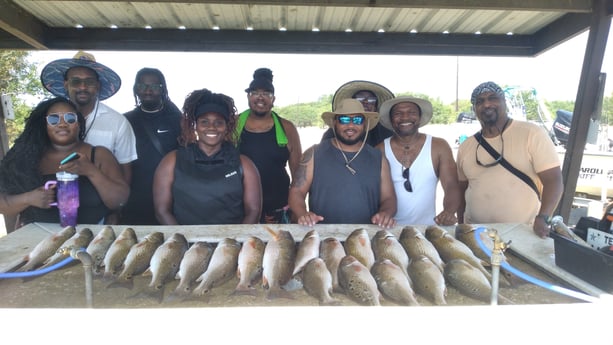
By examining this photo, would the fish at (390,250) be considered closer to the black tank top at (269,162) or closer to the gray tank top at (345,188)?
the gray tank top at (345,188)

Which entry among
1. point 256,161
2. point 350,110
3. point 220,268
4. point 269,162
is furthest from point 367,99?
point 220,268

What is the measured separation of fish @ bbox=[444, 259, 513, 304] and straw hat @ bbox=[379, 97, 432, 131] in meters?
1.82

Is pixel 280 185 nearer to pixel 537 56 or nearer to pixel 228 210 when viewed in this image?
pixel 228 210

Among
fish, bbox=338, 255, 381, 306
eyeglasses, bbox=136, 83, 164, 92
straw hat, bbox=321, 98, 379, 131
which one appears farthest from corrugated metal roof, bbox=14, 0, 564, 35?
fish, bbox=338, 255, 381, 306

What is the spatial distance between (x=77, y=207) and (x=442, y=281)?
2.27 meters

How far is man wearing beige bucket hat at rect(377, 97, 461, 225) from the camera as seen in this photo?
3.09m

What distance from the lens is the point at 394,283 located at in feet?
5.45

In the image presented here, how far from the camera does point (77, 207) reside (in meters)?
2.49

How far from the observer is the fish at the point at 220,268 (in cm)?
172

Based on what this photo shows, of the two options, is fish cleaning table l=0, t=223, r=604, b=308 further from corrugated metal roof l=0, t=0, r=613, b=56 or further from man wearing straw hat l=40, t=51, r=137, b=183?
corrugated metal roof l=0, t=0, r=613, b=56

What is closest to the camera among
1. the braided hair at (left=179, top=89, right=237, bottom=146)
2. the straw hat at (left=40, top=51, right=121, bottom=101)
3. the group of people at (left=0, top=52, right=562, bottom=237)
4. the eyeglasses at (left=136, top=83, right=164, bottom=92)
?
the group of people at (left=0, top=52, right=562, bottom=237)

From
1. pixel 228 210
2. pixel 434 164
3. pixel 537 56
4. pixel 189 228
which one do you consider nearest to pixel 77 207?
pixel 189 228

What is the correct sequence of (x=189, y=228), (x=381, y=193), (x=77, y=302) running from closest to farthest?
(x=77, y=302) → (x=189, y=228) → (x=381, y=193)

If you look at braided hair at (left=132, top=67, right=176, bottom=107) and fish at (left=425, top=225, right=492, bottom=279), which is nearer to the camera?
fish at (left=425, top=225, right=492, bottom=279)
